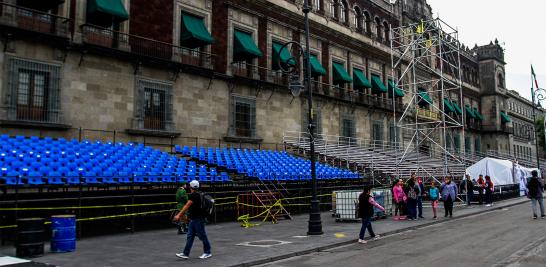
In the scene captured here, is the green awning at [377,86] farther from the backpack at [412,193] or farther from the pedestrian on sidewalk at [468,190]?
the backpack at [412,193]

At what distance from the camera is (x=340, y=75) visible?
3475cm

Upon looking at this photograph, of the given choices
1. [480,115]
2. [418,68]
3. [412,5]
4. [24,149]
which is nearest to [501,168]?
[418,68]

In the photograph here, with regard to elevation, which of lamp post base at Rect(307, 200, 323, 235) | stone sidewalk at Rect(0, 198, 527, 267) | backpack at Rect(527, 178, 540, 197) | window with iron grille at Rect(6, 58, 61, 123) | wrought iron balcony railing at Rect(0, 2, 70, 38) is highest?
wrought iron balcony railing at Rect(0, 2, 70, 38)

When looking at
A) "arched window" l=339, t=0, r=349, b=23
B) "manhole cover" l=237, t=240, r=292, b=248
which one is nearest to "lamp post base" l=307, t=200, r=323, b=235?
"manhole cover" l=237, t=240, r=292, b=248

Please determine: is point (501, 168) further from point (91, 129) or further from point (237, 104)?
point (91, 129)

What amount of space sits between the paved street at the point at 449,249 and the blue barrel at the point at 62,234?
17.9 feet

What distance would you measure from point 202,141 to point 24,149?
10.5 m

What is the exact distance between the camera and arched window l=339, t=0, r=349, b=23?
37281 millimetres

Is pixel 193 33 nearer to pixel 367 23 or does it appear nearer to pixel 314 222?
pixel 314 222

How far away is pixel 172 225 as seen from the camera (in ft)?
55.8

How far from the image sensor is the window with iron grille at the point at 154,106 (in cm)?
2184

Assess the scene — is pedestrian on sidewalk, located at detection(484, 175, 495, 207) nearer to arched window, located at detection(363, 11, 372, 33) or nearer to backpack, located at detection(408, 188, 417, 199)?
backpack, located at detection(408, 188, 417, 199)

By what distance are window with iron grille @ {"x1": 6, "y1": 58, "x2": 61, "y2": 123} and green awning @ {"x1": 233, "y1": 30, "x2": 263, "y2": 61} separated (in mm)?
10868

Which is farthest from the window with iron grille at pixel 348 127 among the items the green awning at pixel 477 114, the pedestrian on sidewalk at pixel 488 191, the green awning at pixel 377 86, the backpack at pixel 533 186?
the green awning at pixel 477 114
